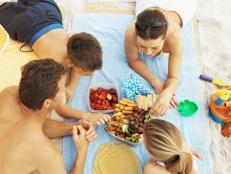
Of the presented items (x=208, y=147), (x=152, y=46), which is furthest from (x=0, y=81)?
(x=208, y=147)

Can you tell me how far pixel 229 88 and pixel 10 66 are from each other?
1.16m

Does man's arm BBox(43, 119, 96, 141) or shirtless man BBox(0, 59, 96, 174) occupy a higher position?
shirtless man BBox(0, 59, 96, 174)

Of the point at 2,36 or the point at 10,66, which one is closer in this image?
the point at 2,36

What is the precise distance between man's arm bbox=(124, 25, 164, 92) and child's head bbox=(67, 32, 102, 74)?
0.93ft

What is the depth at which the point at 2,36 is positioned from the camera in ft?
4.34

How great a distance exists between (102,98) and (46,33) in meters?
0.49

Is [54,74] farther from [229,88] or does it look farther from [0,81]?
[229,88]

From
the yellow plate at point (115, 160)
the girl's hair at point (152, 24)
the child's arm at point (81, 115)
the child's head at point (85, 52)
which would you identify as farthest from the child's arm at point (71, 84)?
the girl's hair at point (152, 24)

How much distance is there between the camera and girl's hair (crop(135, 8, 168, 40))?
1.46 m

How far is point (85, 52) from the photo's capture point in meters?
1.49

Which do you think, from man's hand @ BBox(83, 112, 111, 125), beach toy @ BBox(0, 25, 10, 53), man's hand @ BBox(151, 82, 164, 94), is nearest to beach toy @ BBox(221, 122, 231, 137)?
man's hand @ BBox(151, 82, 164, 94)

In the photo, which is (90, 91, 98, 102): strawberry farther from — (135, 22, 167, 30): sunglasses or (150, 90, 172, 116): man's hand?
(135, 22, 167, 30): sunglasses

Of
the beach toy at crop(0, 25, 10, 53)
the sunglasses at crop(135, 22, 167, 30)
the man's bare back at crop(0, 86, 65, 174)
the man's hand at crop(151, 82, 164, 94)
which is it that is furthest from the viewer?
the man's hand at crop(151, 82, 164, 94)

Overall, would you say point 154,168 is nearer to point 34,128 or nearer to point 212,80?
point 34,128
